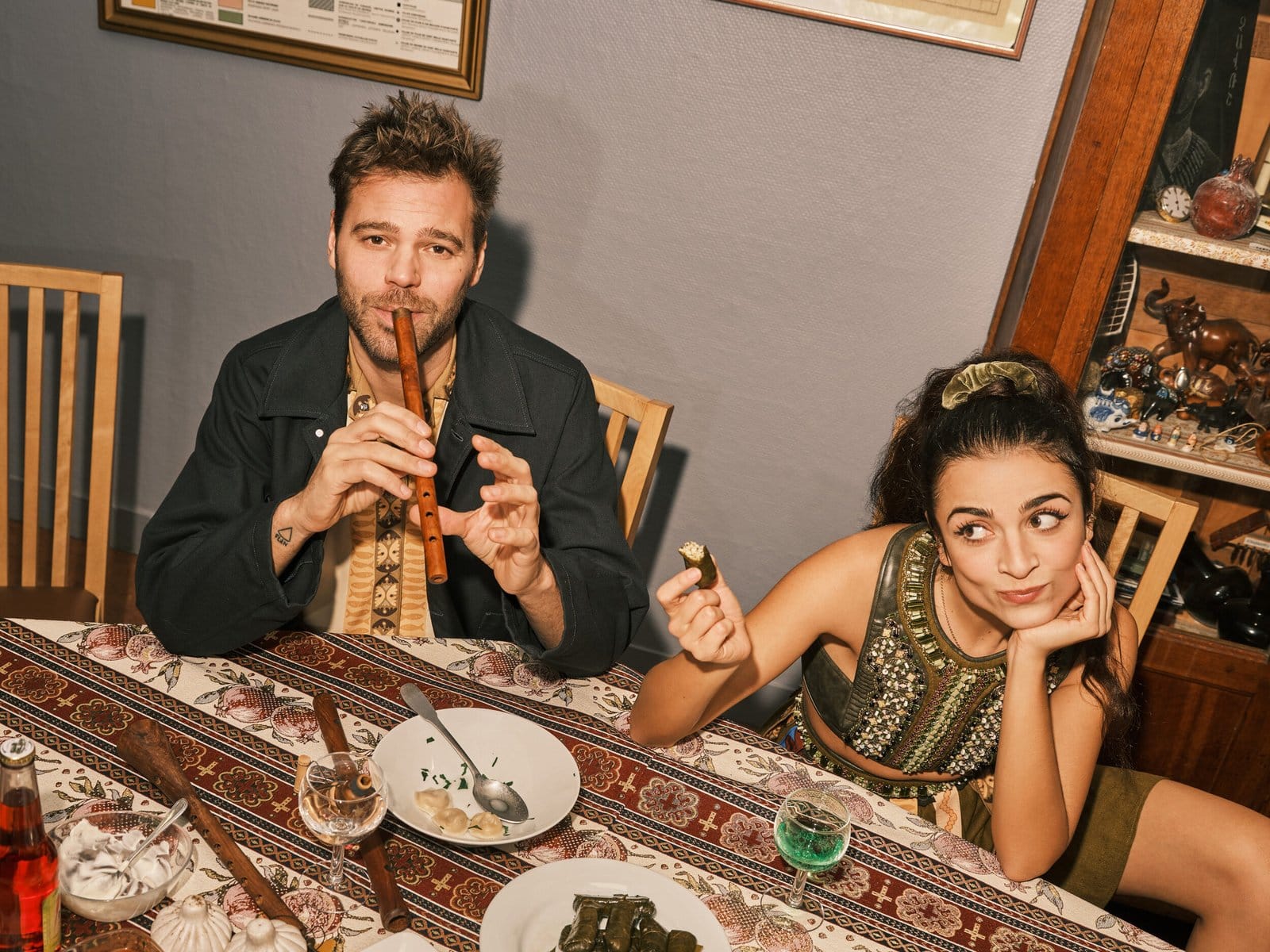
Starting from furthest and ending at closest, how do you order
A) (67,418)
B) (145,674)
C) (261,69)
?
1. (261,69)
2. (67,418)
3. (145,674)

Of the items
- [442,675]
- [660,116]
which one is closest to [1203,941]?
[442,675]

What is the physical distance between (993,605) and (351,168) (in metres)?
1.33

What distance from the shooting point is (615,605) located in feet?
5.80

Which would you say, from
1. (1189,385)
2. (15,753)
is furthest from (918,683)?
(15,753)

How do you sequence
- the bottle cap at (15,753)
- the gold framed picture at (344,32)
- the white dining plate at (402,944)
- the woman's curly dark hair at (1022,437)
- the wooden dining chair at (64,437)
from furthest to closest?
the gold framed picture at (344,32) < the wooden dining chair at (64,437) < the woman's curly dark hair at (1022,437) < the white dining plate at (402,944) < the bottle cap at (15,753)

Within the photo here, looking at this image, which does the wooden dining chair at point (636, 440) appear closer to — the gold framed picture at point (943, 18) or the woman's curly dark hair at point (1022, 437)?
the woman's curly dark hair at point (1022, 437)

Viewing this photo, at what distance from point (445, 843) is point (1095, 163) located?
1904mm

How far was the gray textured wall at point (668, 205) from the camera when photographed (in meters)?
2.59

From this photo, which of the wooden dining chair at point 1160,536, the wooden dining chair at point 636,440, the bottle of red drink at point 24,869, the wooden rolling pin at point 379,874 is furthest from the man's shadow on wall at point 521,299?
the bottle of red drink at point 24,869

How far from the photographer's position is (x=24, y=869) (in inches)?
38.7

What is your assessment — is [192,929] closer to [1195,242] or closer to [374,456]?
[374,456]

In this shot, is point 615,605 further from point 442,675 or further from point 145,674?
point 145,674

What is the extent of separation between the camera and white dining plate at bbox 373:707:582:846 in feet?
4.13

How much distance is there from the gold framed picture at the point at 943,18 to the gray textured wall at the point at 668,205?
34 mm
